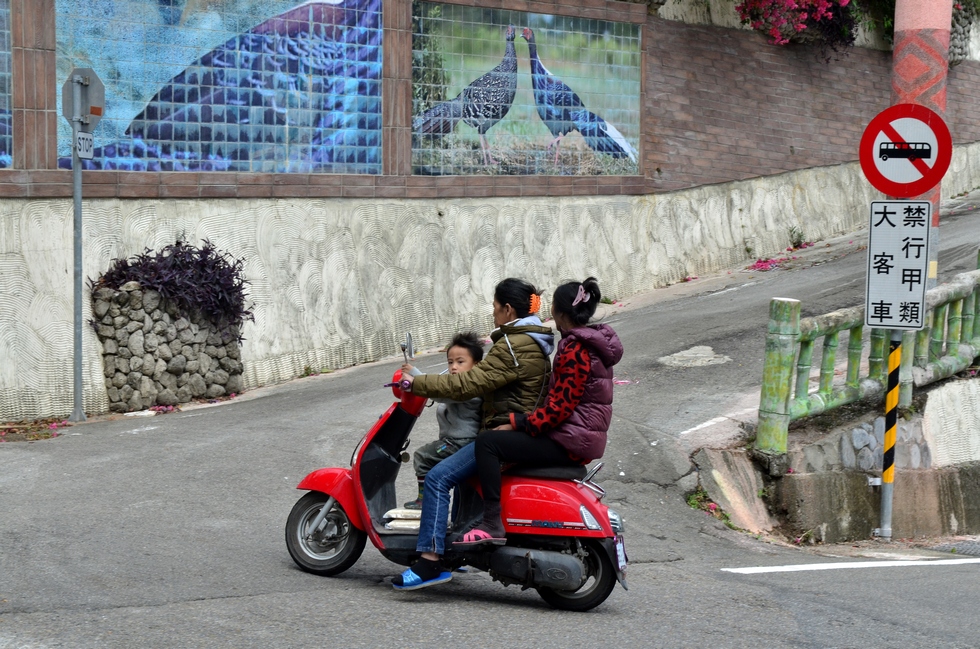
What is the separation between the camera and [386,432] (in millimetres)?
6152

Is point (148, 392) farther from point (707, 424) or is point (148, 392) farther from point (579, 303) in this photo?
point (579, 303)

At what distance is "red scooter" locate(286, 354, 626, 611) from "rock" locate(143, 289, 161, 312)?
16.9ft

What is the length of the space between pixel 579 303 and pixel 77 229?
6145mm

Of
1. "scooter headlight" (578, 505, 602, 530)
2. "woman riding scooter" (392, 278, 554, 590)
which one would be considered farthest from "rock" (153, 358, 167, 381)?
"scooter headlight" (578, 505, 602, 530)

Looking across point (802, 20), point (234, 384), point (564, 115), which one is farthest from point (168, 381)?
point (802, 20)

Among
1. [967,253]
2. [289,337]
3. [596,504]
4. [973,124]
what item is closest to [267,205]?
[289,337]

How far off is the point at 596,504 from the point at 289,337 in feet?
23.4

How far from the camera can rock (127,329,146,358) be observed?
1066 cm

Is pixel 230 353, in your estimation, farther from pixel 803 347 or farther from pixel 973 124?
pixel 973 124

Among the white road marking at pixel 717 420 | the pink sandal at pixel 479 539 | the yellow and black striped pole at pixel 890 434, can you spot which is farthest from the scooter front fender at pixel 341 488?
the yellow and black striped pole at pixel 890 434

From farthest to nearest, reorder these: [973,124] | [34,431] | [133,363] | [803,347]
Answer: [973,124] < [133,363] < [34,431] < [803,347]

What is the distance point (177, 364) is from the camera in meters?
10.9

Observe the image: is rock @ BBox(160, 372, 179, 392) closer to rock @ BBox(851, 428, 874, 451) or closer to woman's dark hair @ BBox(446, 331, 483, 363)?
woman's dark hair @ BBox(446, 331, 483, 363)

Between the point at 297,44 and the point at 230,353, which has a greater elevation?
the point at 297,44
